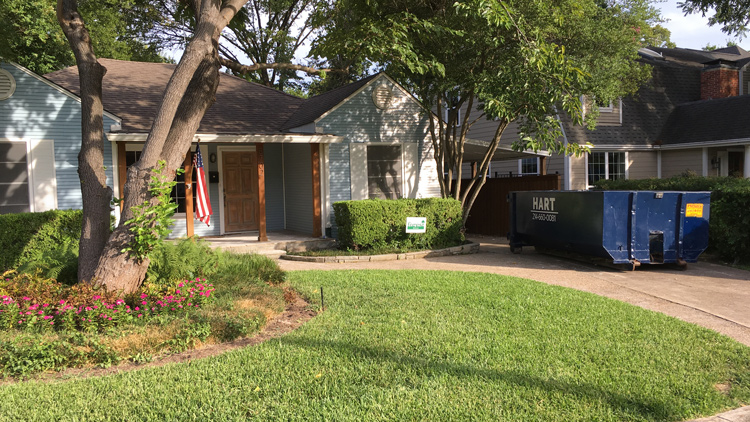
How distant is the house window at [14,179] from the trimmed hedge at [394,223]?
6.33 meters

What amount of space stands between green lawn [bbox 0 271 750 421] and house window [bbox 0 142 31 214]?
8.24m

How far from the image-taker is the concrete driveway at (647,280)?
707 cm

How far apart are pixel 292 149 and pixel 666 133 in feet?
43.7

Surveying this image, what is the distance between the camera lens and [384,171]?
48.5 feet

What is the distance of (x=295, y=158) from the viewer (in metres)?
15.1

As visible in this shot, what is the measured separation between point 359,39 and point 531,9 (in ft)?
12.7

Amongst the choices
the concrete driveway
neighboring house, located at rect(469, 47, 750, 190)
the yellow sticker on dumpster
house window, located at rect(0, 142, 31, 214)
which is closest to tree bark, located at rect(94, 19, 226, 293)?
the concrete driveway

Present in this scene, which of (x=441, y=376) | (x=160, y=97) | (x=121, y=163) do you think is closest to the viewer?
(x=441, y=376)

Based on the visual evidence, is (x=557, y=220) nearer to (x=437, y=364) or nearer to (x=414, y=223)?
(x=414, y=223)

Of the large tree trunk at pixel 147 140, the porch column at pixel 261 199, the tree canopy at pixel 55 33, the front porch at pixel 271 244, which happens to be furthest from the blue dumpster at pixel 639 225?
the tree canopy at pixel 55 33

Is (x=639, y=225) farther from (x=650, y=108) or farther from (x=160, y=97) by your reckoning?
(x=650, y=108)

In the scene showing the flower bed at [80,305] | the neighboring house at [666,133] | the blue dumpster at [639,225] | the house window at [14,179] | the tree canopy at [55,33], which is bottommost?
the flower bed at [80,305]

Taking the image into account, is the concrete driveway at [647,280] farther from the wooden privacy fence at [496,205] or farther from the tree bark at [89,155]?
the tree bark at [89,155]

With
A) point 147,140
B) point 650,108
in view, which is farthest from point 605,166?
point 147,140
